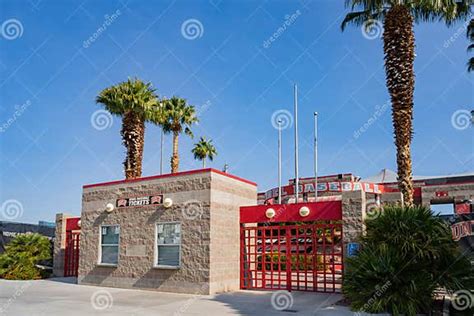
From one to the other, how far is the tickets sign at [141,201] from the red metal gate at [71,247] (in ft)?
17.6

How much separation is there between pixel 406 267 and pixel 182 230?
7.31m

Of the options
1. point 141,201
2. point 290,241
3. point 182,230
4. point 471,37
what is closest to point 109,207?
point 141,201

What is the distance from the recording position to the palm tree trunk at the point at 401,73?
14.1m

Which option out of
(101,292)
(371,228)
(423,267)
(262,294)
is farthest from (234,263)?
(423,267)

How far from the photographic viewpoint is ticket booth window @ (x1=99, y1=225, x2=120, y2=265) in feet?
54.2

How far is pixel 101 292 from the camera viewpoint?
14594 millimetres

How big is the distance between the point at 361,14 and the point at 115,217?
12.2 metres

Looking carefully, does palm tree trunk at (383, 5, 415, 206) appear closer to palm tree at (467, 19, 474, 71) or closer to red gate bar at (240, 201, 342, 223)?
red gate bar at (240, 201, 342, 223)

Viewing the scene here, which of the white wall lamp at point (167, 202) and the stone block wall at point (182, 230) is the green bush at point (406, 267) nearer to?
the stone block wall at point (182, 230)

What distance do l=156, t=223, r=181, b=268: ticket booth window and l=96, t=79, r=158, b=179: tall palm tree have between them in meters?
8.81

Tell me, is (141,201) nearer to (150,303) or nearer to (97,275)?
(97,275)

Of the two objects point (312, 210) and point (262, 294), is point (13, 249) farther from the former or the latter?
point (312, 210)

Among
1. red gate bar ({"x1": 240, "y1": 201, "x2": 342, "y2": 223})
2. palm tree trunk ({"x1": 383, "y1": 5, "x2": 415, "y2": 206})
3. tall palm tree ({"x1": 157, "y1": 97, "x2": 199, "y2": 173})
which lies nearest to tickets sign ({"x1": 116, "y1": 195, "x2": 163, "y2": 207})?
red gate bar ({"x1": 240, "y1": 201, "x2": 342, "y2": 223})

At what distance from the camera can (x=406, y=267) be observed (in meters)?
10.3
